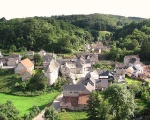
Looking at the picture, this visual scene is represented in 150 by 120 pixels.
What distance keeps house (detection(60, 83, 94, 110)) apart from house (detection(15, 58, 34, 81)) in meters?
11.6

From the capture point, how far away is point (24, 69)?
203 ft

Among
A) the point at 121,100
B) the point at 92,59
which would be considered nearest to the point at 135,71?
→ the point at 92,59

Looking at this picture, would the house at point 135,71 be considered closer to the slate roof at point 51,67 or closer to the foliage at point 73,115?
the slate roof at point 51,67

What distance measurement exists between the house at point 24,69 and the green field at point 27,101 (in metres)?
6.19

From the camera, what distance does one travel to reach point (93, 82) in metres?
53.6

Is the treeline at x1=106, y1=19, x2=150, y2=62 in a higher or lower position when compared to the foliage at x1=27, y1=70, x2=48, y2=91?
higher

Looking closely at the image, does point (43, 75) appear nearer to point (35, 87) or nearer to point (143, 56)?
point (35, 87)

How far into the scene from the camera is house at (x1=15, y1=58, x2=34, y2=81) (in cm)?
5847

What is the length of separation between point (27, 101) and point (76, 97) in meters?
Answer: 9.19

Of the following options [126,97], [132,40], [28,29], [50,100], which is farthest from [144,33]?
[126,97]

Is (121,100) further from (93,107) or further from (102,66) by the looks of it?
(102,66)

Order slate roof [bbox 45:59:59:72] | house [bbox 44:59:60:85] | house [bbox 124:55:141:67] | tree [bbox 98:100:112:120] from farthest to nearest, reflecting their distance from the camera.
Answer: house [bbox 124:55:141:67], slate roof [bbox 45:59:59:72], house [bbox 44:59:60:85], tree [bbox 98:100:112:120]

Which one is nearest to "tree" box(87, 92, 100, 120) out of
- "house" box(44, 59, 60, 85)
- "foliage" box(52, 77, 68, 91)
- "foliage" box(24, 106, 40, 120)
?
"foliage" box(24, 106, 40, 120)

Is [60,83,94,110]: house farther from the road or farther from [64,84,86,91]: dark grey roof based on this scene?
the road
